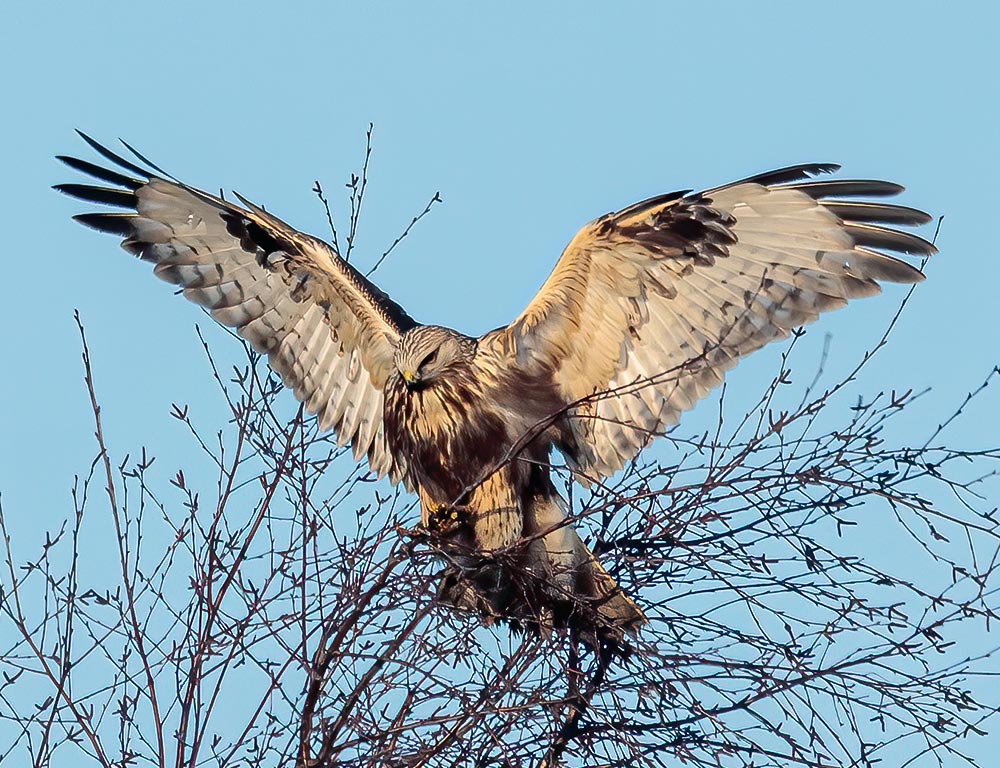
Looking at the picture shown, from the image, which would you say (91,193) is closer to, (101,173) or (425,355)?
(101,173)

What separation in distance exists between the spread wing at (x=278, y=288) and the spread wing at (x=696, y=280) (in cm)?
83

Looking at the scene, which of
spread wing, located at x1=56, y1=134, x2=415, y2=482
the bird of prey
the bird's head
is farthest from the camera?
spread wing, located at x1=56, y1=134, x2=415, y2=482

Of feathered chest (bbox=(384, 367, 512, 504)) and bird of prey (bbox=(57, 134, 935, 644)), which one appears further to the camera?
feathered chest (bbox=(384, 367, 512, 504))

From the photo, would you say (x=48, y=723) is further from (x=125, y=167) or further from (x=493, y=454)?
(x=125, y=167)

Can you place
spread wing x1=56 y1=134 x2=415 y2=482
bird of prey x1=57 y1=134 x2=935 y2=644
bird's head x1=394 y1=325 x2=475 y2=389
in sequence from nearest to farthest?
bird of prey x1=57 y1=134 x2=935 y2=644 < bird's head x1=394 y1=325 x2=475 y2=389 < spread wing x1=56 y1=134 x2=415 y2=482

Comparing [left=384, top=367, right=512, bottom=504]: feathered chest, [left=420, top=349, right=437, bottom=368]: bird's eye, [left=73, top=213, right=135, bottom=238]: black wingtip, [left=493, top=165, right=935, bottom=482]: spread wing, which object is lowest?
[left=384, top=367, right=512, bottom=504]: feathered chest

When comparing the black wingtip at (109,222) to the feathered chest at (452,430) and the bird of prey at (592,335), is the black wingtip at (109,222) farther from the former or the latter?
the feathered chest at (452,430)

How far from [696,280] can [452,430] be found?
1.26 meters

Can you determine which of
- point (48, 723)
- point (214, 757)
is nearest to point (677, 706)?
point (214, 757)

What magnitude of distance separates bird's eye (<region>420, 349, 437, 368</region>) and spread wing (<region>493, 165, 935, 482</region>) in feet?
1.09

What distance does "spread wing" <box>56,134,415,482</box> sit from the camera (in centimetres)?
659

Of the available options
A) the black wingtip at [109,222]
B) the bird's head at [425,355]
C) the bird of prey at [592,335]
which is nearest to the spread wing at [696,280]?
the bird of prey at [592,335]

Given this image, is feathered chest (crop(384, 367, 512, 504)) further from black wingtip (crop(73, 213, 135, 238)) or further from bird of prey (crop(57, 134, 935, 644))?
black wingtip (crop(73, 213, 135, 238))

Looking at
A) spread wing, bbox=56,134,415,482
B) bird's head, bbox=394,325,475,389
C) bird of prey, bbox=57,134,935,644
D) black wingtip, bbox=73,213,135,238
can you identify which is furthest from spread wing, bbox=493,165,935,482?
black wingtip, bbox=73,213,135,238
